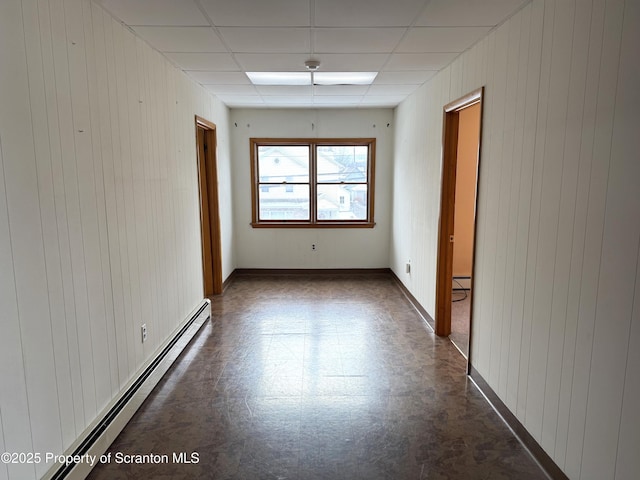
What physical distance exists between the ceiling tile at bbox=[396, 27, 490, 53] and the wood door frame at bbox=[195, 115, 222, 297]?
264 centimetres

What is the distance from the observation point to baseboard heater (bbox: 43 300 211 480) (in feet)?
6.79

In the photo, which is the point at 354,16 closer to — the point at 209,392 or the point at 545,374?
the point at 545,374

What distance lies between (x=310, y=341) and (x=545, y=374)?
216cm

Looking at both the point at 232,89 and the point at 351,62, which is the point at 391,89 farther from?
the point at 232,89

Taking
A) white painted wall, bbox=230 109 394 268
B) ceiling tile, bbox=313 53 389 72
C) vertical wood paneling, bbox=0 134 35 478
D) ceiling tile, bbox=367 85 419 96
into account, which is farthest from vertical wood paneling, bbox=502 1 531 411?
white painted wall, bbox=230 109 394 268

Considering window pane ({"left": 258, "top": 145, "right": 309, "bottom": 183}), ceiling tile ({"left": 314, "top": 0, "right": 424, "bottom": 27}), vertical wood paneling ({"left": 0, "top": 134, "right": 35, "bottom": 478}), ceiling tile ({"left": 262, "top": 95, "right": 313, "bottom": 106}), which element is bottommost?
vertical wood paneling ({"left": 0, "top": 134, "right": 35, "bottom": 478})

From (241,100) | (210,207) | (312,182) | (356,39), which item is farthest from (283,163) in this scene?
(356,39)

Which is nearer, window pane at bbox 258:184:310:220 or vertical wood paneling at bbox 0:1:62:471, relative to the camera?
vertical wood paneling at bbox 0:1:62:471

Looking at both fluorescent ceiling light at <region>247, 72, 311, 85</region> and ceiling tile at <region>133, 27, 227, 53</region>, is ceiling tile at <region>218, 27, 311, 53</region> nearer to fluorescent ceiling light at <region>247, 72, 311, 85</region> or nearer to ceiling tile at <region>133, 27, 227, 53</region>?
ceiling tile at <region>133, 27, 227, 53</region>

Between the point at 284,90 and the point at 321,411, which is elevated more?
the point at 284,90

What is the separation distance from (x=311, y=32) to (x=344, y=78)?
150 cm

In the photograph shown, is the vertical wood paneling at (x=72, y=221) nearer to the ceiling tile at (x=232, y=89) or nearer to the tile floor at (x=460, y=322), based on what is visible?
the ceiling tile at (x=232, y=89)

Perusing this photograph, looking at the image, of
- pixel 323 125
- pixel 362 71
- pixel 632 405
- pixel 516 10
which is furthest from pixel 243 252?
pixel 632 405

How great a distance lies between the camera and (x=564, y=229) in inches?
79.0
